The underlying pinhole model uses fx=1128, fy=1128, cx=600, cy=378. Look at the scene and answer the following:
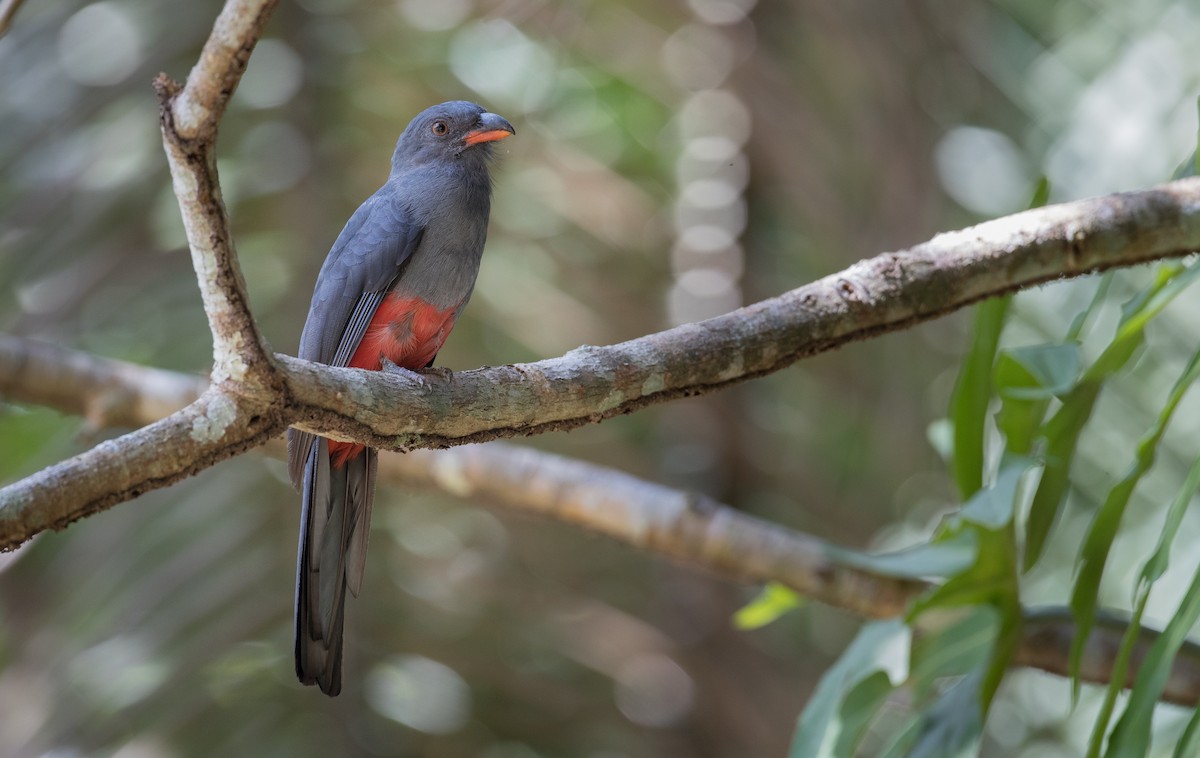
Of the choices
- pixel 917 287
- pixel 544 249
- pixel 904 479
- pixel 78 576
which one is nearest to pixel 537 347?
pixel 544 249

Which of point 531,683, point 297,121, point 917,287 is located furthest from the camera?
point 531,683

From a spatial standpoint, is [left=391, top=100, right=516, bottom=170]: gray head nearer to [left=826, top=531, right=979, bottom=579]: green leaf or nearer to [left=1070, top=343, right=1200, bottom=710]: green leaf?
[left=826, top=531, right=979, bottom=579]: green leaf

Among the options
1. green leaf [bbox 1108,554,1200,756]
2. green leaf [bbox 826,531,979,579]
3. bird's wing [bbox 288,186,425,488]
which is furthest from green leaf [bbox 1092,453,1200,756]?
bird's wing [bbox 288,186,425,488]

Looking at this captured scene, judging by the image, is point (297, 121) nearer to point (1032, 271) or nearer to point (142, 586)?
point (142, 586)

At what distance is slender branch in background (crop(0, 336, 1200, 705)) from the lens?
13.3 feet

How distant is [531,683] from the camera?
553 cm

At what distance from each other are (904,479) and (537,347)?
2.03 meters

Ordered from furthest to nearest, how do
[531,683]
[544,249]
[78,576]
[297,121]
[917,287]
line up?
[544,249] → [531,683] → [297,121] → [78,576] → [917,287]

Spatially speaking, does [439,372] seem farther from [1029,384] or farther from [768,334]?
[1029,384]

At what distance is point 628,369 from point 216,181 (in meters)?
1.13

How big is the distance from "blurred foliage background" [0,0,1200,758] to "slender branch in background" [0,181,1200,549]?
6.38ft

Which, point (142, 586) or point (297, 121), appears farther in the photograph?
point (297, 121)

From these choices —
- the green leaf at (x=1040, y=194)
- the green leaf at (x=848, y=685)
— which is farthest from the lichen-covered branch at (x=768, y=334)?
the green leaf at (x=848, y=685)

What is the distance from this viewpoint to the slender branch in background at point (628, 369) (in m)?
1.99
